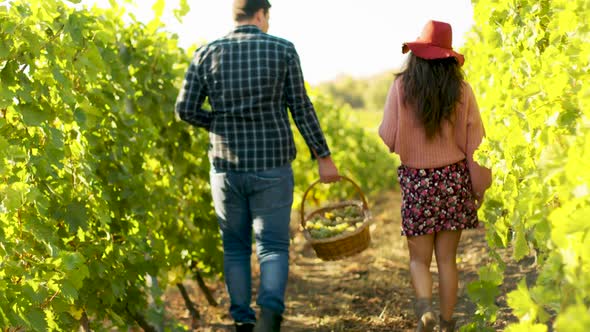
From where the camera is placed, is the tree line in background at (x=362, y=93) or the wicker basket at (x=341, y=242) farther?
the tree line in background at (x=362, y=93)

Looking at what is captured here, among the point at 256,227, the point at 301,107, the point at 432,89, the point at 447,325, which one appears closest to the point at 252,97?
the point at 301,107

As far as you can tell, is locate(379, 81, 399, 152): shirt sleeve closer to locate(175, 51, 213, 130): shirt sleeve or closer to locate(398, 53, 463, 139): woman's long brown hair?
locate(398, 53, 463, 139): woman's long brown hair

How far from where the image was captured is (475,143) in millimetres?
3588

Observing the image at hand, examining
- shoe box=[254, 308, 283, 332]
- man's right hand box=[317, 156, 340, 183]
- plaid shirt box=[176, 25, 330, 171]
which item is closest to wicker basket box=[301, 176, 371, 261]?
man's right hand box=[317, 156, 340, 183]

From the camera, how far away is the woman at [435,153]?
3.60 m

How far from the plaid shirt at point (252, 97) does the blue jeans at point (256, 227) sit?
0.08 metres

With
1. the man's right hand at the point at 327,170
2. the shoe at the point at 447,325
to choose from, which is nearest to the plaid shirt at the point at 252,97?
the man's right hand at the point at 327,170

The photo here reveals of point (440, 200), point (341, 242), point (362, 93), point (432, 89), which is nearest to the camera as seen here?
point (432, 89)

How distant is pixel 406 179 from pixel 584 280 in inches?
78.7

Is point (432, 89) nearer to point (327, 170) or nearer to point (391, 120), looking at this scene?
point (391, 120)

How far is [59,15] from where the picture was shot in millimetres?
3219

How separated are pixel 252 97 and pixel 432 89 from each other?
34.0 inches

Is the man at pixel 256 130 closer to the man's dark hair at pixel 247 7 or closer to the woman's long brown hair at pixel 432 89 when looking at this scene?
the man's dark hair at pixel 247 7

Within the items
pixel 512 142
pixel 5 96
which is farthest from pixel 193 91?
pixel 512 142
